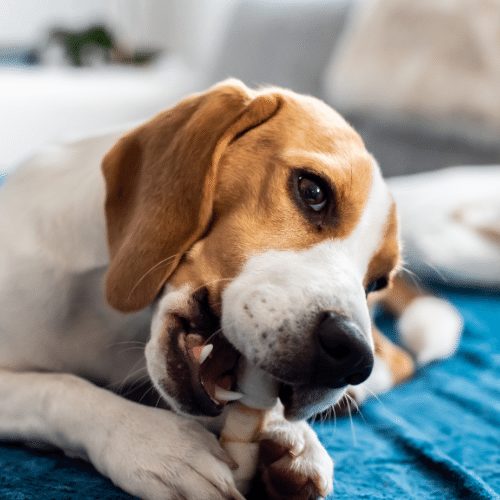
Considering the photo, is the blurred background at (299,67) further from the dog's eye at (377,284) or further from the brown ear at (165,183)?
the dog's eye at (377,284)

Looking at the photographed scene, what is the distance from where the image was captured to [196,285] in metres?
1.11

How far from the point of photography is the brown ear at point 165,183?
3.76 feet

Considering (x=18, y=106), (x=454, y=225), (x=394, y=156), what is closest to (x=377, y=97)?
(x=394, y=156)

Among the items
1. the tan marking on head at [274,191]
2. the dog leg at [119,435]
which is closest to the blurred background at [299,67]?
the tan marking on head at [274,191]

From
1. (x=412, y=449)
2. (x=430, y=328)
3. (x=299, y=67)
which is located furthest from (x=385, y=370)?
(x=299, y=67)

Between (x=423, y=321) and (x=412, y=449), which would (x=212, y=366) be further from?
(x=423, y=321)

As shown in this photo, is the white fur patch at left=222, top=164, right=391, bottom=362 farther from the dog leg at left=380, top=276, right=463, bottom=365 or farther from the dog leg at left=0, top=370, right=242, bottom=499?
the dog leg at left=380, top=276, right=463, bottom=365

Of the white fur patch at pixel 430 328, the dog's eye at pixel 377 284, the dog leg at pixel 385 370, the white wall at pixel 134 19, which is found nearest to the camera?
the dog's eye at pixel 377 284

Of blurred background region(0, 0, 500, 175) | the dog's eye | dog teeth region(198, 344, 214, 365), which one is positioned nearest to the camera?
dog teeth region(198, 344, 214, 365)

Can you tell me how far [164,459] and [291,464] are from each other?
183 millimetres

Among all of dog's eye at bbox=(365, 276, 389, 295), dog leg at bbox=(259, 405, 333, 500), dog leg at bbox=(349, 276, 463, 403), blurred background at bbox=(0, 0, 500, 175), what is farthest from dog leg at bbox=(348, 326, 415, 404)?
blurred background at bbox=(0, 0, 500, 175)

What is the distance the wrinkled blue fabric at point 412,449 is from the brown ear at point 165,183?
30 cm

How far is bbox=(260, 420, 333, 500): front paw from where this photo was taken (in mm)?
1006

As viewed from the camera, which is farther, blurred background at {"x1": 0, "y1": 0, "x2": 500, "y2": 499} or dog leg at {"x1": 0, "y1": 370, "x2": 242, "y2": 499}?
blurred background at {"x1": 0, "y1": 0, "x2": 500, "y2": 499}
